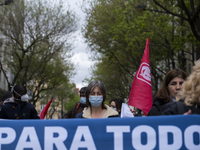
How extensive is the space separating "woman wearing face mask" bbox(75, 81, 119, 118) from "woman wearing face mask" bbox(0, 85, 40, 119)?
1.43 m

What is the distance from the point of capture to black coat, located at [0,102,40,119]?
6211mm

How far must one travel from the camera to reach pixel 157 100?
14.6 feet

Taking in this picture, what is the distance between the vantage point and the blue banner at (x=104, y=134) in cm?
353

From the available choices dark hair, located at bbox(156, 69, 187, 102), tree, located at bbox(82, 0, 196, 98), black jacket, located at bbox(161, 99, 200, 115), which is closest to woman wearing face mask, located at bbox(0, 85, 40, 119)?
dark hair, located at bbox(156, 69, 187, 102)

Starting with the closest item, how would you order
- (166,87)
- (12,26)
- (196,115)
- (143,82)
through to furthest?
(196,115) → (166,87) → (143,82) → (12,26)

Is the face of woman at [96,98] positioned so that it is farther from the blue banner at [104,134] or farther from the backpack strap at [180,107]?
the backpack strap at [180,107]

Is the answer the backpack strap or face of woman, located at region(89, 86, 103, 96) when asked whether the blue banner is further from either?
face of woman, located at region(89, 86, 103, 96)

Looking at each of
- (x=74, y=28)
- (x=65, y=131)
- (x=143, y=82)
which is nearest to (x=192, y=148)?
(x=65, y=131)

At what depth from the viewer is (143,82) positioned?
21.6 feet

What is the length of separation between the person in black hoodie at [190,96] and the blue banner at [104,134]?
0.64ft

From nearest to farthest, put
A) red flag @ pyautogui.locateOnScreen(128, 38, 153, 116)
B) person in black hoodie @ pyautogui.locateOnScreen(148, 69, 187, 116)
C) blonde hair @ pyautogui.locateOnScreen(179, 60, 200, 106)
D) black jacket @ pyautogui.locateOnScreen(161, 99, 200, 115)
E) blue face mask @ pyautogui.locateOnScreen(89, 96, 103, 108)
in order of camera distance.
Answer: blonde hair @ pyautogui.locateOnScreen(179, 60, 200, 106) < black jacket @ pyautogui.locateOnScreen(161, 99, 200, 115) < person in black hoodie @ pyautogui.locateOnScreen(148, 69, 187, 116) < blue face mask @ pyautogui.locateOnScreen(89, 96, 103, 108) < red flag @ pyautogui.locateOnScreen(128, 38, 153, 116)

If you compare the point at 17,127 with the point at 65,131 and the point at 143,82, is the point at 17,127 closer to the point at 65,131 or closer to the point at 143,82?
the point at 65,131

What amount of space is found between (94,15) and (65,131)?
70.8 ft

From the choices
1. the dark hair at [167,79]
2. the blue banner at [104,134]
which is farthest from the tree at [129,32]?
the blue banner at [104,134]
